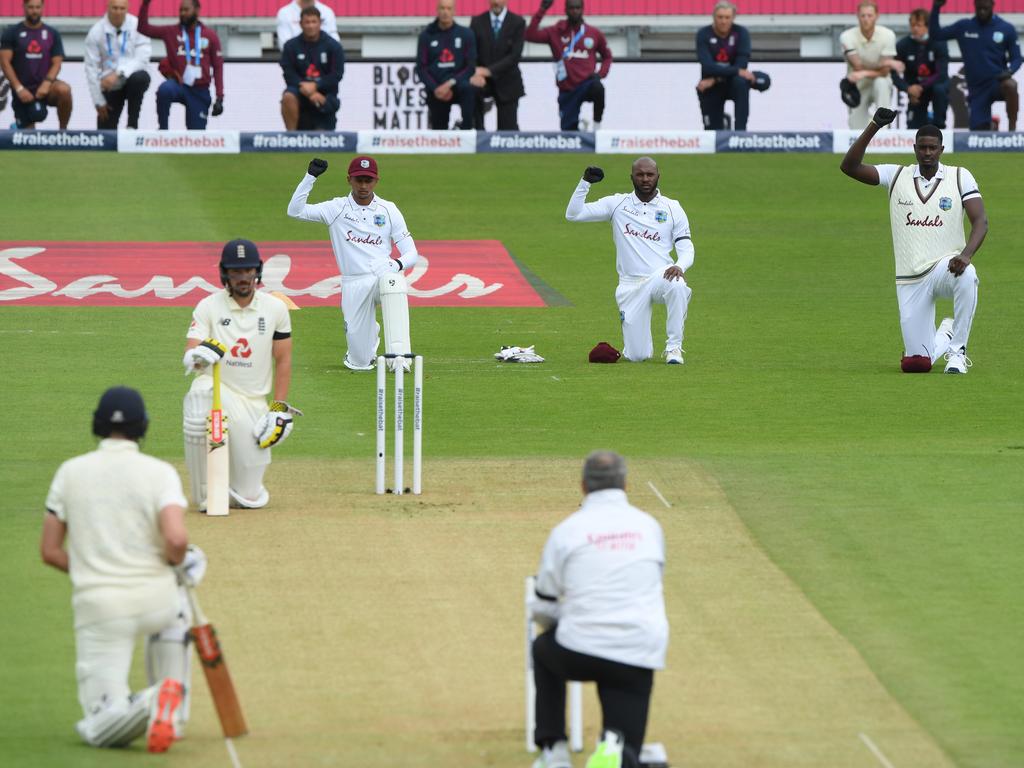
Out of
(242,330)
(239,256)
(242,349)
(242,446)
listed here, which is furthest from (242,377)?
(239,256)

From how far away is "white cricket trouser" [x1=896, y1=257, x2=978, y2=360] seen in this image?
17.2 meters

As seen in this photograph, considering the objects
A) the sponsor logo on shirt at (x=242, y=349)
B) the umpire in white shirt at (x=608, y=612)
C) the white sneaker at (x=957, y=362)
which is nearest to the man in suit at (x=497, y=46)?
the white sneaker at (x=957, y=362)

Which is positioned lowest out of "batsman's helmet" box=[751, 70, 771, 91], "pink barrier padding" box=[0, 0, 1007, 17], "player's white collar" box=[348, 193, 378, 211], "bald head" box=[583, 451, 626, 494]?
"bald head" box=[583, 451, 626, 494]

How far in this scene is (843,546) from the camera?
11219 millimetres

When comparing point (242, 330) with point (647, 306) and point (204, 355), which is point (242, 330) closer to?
point (204, 355)

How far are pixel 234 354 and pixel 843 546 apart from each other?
3939 millimetres

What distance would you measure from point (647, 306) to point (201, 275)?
6901 mm

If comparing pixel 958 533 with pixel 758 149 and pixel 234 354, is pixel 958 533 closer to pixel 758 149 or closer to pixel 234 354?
pixel 234 354

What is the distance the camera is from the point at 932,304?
17.4 m

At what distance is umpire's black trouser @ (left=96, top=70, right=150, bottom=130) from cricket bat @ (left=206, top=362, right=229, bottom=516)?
58.2ft

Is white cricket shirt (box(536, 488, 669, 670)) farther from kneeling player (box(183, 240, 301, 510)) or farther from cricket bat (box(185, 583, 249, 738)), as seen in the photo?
kneeling player (box(183, 240, 301, 510))

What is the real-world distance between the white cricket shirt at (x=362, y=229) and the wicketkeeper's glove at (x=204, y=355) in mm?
6046

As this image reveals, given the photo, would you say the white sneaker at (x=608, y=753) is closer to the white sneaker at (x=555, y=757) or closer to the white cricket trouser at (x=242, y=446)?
the white sneaker at (x=555, y=757)

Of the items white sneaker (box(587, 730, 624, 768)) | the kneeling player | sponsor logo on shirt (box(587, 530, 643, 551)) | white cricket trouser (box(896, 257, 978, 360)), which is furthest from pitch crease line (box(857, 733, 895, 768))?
white cricket trouser (box(896, 257, 978, 360))
